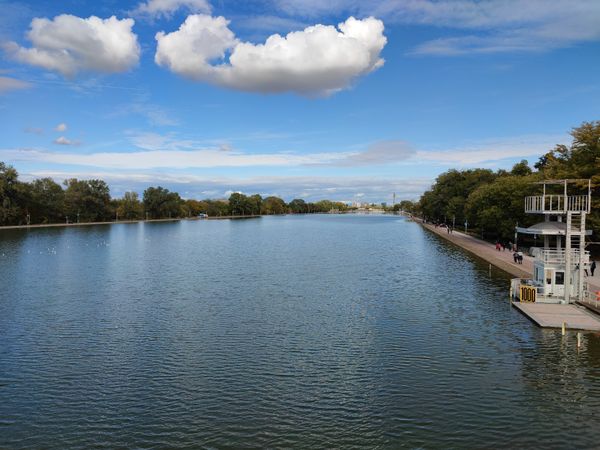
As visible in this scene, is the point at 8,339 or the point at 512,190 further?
the point at 512,190

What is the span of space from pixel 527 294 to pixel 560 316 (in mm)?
3731

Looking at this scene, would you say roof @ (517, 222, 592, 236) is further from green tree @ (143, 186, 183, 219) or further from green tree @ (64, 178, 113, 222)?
green tree @ (143, 186, 183, 219)

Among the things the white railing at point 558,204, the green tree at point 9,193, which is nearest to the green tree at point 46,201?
the green tree at point 9,193

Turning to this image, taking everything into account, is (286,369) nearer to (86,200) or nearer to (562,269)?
(562,269)

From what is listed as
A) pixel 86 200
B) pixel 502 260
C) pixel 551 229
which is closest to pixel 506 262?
pixel 502 260

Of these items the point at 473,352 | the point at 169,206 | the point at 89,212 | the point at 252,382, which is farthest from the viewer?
the point at 169,206

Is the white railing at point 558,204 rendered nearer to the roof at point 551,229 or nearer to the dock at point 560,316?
the roof at point 551,229

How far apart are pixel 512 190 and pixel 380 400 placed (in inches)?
1977

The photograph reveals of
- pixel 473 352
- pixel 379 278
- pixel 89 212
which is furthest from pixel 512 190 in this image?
pixel 89 212

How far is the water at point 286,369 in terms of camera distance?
13.0 m

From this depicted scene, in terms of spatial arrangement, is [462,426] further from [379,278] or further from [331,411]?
[379,278]

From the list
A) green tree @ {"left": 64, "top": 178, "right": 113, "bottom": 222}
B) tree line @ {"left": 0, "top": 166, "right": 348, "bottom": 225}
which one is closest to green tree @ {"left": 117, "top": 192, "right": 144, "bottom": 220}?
tree line @ {"left": 0, "top": 166, "right": 348, "bottom": 225}

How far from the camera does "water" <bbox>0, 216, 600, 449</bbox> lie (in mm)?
12969

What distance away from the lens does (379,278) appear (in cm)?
3791
